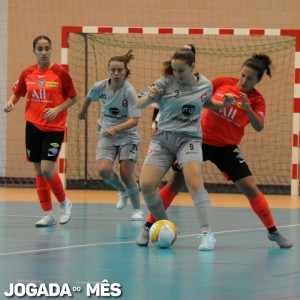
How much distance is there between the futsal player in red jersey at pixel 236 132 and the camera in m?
8.79

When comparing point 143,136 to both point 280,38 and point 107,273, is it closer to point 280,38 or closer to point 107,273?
point 280,38

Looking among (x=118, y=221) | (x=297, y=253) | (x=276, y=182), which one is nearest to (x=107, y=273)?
(x=297, y=253)

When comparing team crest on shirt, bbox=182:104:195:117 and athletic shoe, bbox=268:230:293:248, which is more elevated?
team crest on shirt, bbox=182:104:195:117

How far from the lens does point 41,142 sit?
1069 centimetres

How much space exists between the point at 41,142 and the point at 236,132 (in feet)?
8.59

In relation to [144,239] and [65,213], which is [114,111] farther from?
[144,239]

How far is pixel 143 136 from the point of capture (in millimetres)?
17594

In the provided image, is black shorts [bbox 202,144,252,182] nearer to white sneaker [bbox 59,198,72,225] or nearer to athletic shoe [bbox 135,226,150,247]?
athletic shoe [bbox 135,226,150,247]

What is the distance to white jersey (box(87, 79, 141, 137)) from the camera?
36.9 ft

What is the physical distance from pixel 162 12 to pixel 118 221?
6.97m

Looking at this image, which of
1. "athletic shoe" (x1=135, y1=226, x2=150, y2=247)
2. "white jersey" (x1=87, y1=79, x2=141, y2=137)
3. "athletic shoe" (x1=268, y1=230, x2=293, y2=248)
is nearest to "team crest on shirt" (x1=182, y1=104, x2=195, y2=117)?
"athletic shoe" (x1=135, y1=226, x2=150, y2=247)

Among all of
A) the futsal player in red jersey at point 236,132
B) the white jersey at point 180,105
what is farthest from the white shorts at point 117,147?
the white jersey at point 180,105

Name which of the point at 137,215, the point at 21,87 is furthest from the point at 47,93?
the point at 137,215

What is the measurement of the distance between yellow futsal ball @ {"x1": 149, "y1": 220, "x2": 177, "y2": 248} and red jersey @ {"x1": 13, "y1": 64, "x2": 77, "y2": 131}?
2572mm
